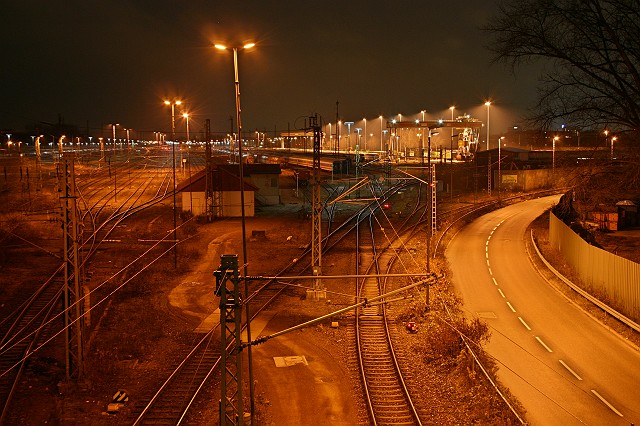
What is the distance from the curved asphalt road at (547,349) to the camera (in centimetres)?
1231

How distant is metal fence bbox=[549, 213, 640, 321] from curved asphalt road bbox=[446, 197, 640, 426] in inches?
40.5

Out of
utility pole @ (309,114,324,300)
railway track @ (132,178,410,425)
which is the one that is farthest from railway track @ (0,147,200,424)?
utility pole @ (309,114,324,300)

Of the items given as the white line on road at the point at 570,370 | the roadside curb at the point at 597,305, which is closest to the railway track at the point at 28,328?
the white line on road at the point at 570,370

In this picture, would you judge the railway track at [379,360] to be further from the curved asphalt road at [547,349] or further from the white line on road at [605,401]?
the white line on road at [605,401]

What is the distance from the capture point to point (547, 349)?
52.1 feet

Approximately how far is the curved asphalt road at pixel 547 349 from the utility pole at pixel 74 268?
30.6 feet

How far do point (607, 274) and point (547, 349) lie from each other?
5104 millimetres

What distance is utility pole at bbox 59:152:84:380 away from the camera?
1288cm

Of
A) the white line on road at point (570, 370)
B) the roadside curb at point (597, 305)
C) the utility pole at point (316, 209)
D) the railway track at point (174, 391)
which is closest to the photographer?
the railway track at point (174, 391)

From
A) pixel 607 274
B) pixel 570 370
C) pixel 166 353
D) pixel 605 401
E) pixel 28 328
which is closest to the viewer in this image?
pixel 605 401

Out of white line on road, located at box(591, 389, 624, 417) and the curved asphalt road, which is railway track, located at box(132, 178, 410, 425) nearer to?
the curved asphalt road

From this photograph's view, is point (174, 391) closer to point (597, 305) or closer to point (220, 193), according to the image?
point (597, 305)

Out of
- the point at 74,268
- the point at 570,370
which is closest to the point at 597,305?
the point at 570,370

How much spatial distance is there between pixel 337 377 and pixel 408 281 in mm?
9104
